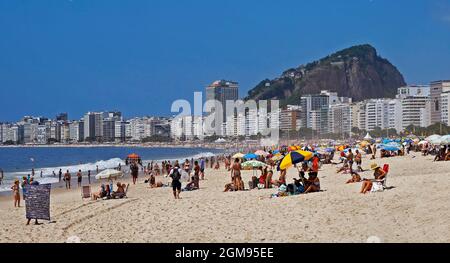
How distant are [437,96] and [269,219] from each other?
115653 mm

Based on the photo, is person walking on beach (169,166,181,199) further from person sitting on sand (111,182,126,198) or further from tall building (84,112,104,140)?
tall building (84,112,104,140)

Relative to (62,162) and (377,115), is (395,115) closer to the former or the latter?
(377,115)

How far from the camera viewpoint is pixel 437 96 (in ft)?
384

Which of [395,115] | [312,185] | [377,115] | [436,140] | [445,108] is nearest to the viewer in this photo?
[312,185]

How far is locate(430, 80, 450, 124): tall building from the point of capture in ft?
366

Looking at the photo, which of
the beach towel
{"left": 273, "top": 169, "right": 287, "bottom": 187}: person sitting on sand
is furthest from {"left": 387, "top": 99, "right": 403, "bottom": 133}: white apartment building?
the beach towel

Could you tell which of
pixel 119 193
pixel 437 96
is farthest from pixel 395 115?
pixel 119 193

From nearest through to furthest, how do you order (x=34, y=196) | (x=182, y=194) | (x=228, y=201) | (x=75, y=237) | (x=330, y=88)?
(x=75, y=237), (x=34, y=196), (x=228, y=201), (x=182, y=194), (x=330, y=88)

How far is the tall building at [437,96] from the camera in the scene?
112 m

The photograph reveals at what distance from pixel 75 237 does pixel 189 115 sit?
164 m

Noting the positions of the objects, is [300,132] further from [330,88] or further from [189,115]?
[330,88]

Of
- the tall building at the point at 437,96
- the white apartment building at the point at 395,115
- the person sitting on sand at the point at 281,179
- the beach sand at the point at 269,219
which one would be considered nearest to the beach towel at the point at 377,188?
the beach sand at the point at 269,219

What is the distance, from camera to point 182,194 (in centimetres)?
1617

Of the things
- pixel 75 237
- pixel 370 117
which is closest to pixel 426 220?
pixel 75 237
